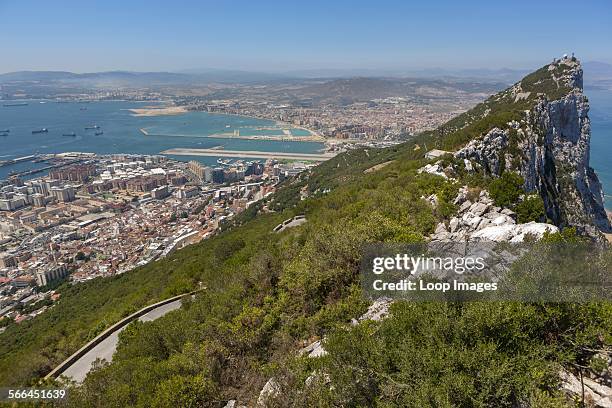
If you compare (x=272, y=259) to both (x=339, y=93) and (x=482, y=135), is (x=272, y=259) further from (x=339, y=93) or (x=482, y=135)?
(x=339, y=93)

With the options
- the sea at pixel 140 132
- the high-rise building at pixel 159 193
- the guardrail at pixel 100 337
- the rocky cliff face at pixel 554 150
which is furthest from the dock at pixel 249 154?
the guardrail at pixel 100 337

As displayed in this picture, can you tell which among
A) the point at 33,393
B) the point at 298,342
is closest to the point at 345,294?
the point at 298,342

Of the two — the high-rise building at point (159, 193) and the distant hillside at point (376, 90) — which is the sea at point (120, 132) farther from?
the distant hillside at point (376, 90)

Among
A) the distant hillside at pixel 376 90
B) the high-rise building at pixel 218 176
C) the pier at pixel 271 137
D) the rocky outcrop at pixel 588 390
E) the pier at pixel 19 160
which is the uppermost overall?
the distant hillside at pixel 376 90

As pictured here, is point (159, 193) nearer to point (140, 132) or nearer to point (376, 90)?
point (140, 132)

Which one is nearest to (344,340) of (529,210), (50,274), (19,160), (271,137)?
(529,210)

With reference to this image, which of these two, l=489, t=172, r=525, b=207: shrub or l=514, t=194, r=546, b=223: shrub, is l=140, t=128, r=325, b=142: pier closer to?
l=489, t=172, r=525, b=207: shrub

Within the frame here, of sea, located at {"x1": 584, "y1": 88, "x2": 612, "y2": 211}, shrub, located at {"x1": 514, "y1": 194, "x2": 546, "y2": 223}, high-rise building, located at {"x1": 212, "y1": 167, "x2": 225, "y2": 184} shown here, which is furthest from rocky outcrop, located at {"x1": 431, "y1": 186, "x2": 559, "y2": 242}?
high-rise building, located at {"x1": 212, "y1": 167, "x2": 225, "y2": 184}
